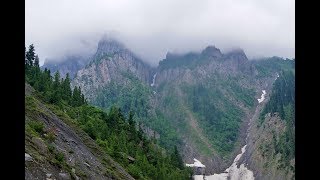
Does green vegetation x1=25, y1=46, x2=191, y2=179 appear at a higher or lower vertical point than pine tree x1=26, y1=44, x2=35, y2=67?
lower

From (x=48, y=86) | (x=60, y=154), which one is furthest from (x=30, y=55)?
(x=60, y=154)

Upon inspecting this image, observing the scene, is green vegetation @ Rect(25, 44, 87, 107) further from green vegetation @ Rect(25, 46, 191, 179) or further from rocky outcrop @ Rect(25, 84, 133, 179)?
rocky outcrop @ Rect(25, 84, 133, 179)

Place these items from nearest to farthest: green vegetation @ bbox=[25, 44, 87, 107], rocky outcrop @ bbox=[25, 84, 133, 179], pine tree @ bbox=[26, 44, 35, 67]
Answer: rocky outcrop @ bbox=[25, 84, 133, 179] < green vegetation @ bbox=[25, 44, 87, 107] < pine tree @ bbox=[26, 44, 35, 67]

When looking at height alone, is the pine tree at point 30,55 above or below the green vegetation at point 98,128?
above

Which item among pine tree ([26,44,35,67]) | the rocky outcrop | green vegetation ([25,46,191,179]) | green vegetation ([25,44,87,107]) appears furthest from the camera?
pine tree ([26,44,35,67])

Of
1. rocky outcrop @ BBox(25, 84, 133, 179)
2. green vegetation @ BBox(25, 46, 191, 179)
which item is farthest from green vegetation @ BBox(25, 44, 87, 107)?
rocky outcrop @ BBox(25, 84, 133, 179)

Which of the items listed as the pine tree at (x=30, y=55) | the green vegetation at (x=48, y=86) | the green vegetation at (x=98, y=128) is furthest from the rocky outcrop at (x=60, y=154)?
the pine tree at (x=30, y=55)

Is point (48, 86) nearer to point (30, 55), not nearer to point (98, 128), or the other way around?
point (98, 128)

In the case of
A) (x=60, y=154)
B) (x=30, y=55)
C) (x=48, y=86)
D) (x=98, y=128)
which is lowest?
(x=98, y=128)

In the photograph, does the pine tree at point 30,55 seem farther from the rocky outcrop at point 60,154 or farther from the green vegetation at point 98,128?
the rocky outcrop at point 60,154
